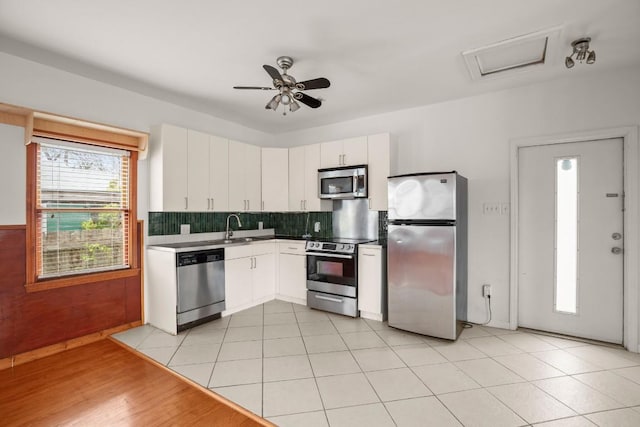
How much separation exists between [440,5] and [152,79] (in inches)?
106

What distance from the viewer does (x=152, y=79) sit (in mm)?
3043

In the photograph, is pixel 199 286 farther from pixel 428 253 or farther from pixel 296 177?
pixel 428 253

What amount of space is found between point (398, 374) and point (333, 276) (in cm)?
157

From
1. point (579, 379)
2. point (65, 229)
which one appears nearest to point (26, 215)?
point (65, 229)

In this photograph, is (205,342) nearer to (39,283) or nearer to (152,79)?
(39,283)

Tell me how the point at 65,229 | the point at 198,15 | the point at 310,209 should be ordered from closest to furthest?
the point at 198,15, the point at 65,229, the point at 310,209

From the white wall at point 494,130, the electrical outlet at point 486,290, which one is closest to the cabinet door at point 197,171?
the white wall at point 494,130

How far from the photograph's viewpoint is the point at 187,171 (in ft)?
11.7

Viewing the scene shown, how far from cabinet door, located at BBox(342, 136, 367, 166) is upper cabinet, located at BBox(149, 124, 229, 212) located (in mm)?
1577

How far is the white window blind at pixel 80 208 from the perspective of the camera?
2.79m

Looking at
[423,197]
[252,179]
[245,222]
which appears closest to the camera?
[423,197]

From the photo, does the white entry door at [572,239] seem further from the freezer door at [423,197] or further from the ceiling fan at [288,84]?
the ceiling fan at [288,84]

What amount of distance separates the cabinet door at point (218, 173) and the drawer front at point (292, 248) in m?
0.92

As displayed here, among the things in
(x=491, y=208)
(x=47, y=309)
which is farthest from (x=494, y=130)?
(x=47, y=309)
